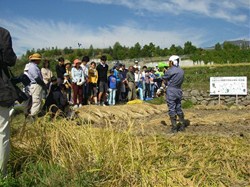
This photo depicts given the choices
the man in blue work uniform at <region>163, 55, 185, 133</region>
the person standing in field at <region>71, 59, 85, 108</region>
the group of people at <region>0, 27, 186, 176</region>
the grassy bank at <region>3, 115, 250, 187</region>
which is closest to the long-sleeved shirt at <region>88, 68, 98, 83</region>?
the group of people at <region>0, 27, 186, 176</region>

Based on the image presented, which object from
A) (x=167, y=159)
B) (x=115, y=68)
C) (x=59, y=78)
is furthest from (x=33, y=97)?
(x=115, y=68)

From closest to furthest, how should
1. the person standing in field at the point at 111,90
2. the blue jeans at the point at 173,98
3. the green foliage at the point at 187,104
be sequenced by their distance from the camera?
the blue jeans at the point at 173,98 → the person standing in field at the point at 111,90 → the green foliage at the point at 187,104

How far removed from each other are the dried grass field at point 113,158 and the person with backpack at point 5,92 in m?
0.33

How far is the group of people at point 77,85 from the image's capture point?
13.4 ft

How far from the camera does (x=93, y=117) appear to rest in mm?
8672

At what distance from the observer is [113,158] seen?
4.35m

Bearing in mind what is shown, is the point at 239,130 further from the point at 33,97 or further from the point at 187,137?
the point at 33,97

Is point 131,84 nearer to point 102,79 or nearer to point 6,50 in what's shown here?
point 102,79

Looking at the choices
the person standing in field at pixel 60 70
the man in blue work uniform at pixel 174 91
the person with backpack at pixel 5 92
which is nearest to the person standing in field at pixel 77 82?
the person standing in field at pixel 60 70

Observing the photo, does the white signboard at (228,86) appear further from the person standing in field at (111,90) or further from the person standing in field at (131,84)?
the person standing in field at (111,90)

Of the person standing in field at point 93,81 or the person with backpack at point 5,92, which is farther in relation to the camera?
the person standing in field at point 93,81

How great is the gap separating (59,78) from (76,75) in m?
0.56

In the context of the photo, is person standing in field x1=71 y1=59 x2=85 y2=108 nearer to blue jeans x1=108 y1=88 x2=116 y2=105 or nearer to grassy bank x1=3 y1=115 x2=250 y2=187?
blue jeans x1=108 y1=88 x2=116 y2=105

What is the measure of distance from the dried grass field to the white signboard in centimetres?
816
